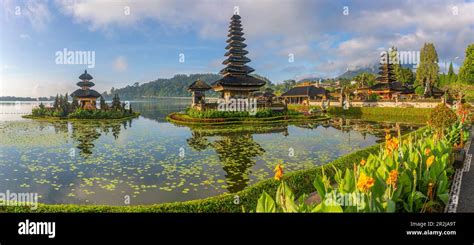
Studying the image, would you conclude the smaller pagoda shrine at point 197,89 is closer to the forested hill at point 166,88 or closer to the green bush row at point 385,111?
the green bush row at point 385,111

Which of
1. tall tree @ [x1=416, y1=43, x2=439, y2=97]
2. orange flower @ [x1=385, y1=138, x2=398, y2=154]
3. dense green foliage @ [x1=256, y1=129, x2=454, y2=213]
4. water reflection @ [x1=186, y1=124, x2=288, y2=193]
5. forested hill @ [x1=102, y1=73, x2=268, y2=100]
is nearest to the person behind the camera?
dense green foliage @ [x1=256, y1=129, x2=454, y2=213]

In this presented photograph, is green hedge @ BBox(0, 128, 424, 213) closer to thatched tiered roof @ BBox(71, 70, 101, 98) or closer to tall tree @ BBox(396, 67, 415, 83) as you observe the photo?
thatched tiered roof @ BBox(71, 70, 101, 98)

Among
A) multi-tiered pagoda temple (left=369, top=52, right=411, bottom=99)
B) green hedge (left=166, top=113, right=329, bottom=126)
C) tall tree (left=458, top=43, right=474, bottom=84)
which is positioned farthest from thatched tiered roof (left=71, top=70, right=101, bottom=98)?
tall tree (left=458, top=43, right=474, bottom=84)

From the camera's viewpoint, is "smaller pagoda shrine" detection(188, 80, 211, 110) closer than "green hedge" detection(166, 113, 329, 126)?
No

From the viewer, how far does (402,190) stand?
160 inches

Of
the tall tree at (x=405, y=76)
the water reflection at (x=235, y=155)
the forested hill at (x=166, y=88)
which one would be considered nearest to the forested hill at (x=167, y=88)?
the forested hill at (x=166, y=88)

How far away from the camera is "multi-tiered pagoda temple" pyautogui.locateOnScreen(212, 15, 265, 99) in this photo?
32.3m

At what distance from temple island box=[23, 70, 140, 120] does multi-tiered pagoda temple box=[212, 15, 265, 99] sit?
37.4 feet

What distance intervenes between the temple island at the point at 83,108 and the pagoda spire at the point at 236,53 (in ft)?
41.4

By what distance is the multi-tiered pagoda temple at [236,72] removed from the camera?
106 ft

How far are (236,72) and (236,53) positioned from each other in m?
2.20
